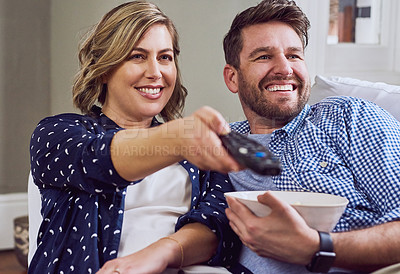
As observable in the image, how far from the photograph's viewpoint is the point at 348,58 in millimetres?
2691

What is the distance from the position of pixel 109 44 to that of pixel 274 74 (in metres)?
0.48

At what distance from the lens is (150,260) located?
3.94 ft

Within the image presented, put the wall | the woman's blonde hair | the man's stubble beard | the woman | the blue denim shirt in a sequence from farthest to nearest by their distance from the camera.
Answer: the wall → the man's stubble beard → the woman's blonde hair → the blue denim shirt → the woman

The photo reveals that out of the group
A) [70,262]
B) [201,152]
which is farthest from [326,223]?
[70,262]

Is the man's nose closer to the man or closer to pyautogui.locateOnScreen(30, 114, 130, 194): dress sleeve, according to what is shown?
the man

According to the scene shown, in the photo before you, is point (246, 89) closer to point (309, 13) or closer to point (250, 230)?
point (250, 230)

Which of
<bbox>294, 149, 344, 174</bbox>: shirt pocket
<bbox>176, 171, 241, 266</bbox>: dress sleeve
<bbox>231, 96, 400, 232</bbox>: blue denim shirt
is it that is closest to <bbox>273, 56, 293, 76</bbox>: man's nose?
<bbox>231, 96, 400, 232</bbox>: blue denim shirt

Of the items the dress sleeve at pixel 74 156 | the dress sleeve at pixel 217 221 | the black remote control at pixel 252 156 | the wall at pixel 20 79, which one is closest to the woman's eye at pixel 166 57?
the dress sleeve at pixel 74 156

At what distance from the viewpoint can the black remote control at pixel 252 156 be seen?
31.7 inches

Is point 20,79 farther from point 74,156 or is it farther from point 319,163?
point 319,163

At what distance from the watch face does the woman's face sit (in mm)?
592

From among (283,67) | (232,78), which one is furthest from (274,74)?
(232,78)

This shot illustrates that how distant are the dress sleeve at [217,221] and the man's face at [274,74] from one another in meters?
0.30

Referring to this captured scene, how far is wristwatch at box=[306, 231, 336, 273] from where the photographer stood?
111 centimetres
